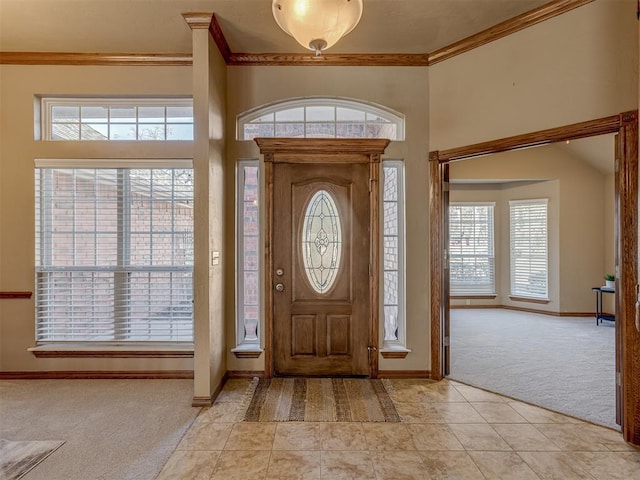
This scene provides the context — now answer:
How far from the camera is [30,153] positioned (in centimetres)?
346

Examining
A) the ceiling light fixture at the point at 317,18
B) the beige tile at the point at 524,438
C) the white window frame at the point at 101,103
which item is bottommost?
the beige tile at the point at 524,438

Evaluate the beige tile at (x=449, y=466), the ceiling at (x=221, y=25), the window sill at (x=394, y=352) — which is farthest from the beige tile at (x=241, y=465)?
the ceiling at (x=221, y=25)

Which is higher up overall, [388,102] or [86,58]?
[86,58]

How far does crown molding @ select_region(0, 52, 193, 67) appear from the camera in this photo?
3443 mm

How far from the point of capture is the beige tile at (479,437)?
2.36 meters

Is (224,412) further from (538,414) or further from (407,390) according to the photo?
(538,414)

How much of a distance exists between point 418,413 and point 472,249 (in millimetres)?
5155

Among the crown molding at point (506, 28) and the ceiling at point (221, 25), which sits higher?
the ceiling at point (221, 25)

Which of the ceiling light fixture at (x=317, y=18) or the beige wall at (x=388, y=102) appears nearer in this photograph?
the ceiling light fixture at (x=317, y=18)

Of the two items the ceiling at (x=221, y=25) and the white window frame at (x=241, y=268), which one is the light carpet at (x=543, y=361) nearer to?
the white window frame at (x=241, y=268)

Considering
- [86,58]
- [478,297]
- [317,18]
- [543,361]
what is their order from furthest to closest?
[478,297], [543,361], [86,58], [317,18]

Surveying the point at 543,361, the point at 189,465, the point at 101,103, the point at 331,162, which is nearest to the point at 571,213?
the point at 543,361

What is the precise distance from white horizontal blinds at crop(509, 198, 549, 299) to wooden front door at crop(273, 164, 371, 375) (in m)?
4.84

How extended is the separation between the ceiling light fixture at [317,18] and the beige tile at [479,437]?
2688mm
